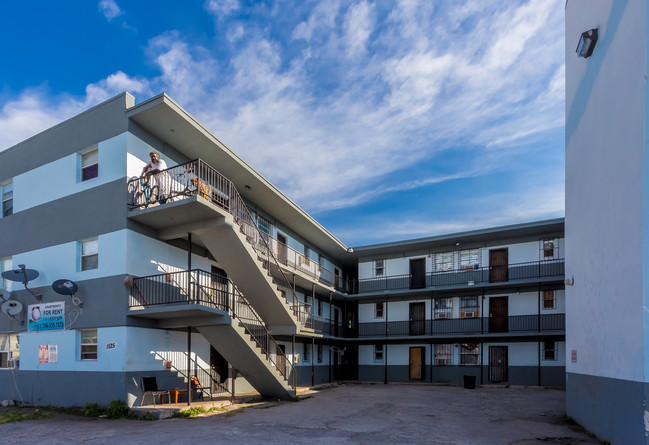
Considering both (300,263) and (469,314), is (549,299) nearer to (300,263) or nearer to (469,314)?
(469,314)

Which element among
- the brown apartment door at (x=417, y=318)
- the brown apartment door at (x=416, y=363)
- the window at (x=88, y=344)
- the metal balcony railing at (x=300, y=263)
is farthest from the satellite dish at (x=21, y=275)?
the brown apartment door at (x=416, y=363)

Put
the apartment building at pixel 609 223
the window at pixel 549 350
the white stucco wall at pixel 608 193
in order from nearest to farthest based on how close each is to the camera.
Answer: the apartment building at pixel 609 223
the white stucco wall at pixel 608 193
the window at pixel 549 350

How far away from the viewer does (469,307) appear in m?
24.1

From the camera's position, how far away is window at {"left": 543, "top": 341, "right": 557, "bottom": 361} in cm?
2195

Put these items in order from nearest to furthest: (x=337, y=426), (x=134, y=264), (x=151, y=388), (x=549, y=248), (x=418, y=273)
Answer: (x=337, y=426) → (x=151, y=388) → (x=134, y=264) → (x=549, y=248) → (x=418, y=273)

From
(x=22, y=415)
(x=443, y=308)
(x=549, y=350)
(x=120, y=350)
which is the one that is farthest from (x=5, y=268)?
(x=549, y=350)

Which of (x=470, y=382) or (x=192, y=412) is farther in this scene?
(x=470, y=382)

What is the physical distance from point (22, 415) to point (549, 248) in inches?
880

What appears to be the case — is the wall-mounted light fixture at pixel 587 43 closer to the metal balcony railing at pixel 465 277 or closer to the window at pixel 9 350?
the metal balcony railing at pixel 465 277

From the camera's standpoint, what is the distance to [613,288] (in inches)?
330

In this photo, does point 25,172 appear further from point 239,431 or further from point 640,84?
point 640,84

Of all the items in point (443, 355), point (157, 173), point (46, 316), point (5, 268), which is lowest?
point (443, 355)

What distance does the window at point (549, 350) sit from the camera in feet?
72.0

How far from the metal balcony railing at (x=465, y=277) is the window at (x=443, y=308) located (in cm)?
96
